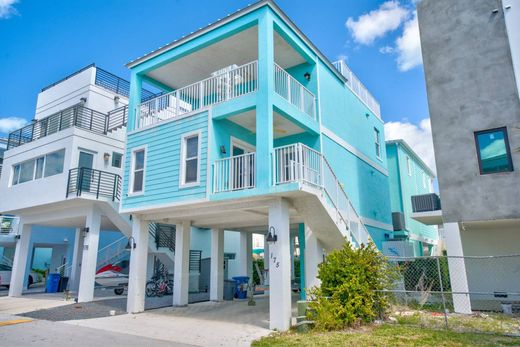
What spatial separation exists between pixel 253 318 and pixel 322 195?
15.5 ft

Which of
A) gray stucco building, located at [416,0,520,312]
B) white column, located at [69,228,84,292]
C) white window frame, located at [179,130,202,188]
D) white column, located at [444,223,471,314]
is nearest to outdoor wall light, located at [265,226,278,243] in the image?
white window frame, located at [179,130,202,188]

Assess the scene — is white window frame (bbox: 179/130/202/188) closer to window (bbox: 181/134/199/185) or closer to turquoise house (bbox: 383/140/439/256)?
window (bbox: 181/134/199/185)

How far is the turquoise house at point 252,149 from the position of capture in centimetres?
1022

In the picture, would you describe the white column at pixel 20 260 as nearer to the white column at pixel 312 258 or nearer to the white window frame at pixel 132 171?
the white window frame at pixel 132 171

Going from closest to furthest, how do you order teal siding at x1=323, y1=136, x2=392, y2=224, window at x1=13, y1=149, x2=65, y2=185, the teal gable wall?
teal siding at x1=323, y1=136, x2=392, y2=224
window at x1=13, y1=149, x2=65, y2=185
the teal gable wall

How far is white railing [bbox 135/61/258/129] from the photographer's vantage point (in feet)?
40.1

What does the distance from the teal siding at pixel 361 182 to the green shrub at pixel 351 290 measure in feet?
14.8

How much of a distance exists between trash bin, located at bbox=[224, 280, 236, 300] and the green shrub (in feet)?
27.9

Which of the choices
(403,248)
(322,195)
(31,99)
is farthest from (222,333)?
(31,99)

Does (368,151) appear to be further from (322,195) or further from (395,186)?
(322,195)

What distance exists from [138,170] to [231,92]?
4654 mm

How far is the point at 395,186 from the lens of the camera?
23312 mm

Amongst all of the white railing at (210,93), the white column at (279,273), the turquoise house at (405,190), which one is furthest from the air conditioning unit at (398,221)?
the white column at (279,273)

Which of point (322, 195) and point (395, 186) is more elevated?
point (395, 186)
